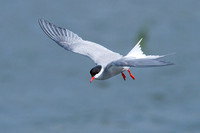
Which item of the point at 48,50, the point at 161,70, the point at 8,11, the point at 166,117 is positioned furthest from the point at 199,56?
the point at 8,11

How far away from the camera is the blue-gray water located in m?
16.2

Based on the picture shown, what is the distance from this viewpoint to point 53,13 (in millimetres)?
18422

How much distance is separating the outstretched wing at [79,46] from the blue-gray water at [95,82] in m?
6.49

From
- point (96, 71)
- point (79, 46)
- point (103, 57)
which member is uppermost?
point (79, 46)

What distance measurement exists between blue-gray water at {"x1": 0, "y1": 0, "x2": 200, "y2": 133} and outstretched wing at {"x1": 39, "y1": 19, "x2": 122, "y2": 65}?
21.3ft

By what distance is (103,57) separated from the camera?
8.58 metres

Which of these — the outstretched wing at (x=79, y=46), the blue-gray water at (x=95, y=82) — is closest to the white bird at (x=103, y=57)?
the outstretched wing at (x=79, y=46)

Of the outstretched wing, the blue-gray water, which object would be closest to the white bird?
the outstretched wing

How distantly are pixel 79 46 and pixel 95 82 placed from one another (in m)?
7.72

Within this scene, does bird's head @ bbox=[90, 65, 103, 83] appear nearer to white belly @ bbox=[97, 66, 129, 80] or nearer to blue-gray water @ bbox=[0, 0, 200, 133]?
white belly @ bbox=[97, 66, 129, 80]

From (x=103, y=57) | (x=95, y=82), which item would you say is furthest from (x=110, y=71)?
(x=95, y=82)

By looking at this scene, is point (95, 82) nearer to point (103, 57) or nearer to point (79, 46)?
point (79, 46)

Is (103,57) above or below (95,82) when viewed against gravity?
below

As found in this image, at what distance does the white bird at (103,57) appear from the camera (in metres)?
7.61
